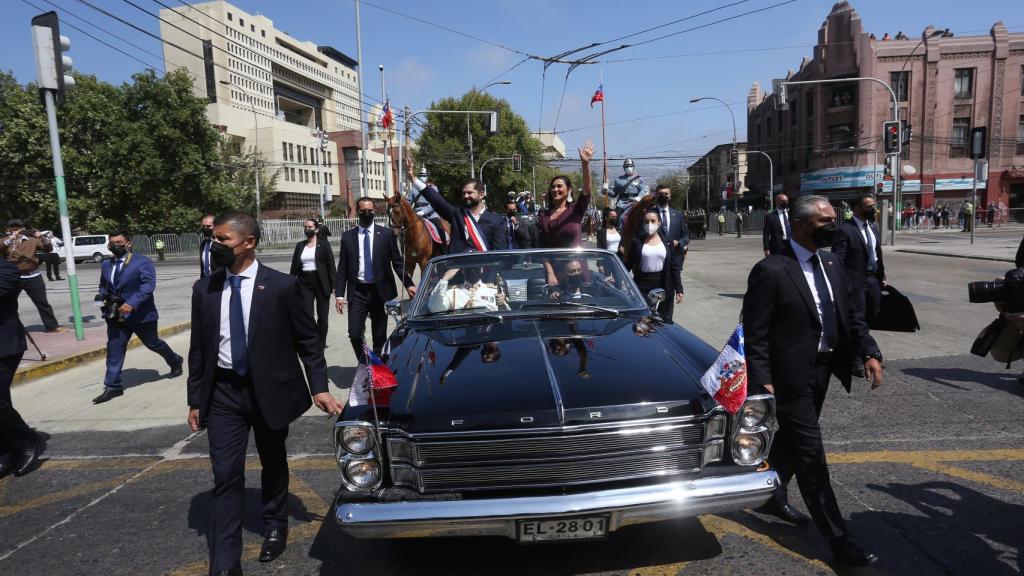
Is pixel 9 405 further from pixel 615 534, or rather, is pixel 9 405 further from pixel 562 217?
pixel 562 217

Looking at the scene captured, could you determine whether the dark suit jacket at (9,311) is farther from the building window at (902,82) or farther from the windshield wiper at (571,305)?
the building window at (902,82)

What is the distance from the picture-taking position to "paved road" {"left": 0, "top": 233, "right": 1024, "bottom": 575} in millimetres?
3082

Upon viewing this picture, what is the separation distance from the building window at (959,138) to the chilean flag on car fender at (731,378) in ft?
162

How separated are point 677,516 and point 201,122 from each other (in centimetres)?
4481

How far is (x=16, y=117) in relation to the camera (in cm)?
3900

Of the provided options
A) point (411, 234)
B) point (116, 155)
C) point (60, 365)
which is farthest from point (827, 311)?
point (116, 155)

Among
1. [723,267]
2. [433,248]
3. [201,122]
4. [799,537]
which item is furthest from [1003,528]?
[201,122]

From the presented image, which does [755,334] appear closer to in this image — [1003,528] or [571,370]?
[571,370]

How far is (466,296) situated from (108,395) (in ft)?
15.9

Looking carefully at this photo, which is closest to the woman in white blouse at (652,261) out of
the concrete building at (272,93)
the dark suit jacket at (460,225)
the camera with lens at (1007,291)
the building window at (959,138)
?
the dark suit jacket at (460,225)

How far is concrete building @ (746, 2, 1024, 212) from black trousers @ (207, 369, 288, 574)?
45589mm

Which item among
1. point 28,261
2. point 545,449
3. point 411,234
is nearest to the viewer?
point 545,449

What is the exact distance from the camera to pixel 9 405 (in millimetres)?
4844

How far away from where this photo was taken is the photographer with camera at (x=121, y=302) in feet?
21.7
